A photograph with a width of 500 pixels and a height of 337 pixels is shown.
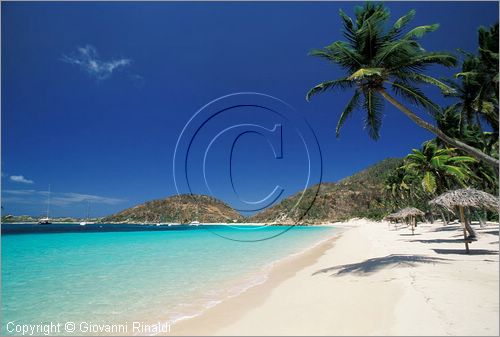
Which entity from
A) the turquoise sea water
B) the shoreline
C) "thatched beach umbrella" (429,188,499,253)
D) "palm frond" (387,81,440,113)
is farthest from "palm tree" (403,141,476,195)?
the shoreline

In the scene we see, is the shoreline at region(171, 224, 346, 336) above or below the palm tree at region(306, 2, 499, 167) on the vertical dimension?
below

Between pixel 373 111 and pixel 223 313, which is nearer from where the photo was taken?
pixel 223 313

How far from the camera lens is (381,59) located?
954 centimetres

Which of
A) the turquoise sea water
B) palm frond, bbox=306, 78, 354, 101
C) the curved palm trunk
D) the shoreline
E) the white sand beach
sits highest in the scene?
palm frond, bbox=306, 78, 354, 101

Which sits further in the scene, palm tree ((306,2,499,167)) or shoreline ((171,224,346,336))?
palm tree ((306,2,499,167))

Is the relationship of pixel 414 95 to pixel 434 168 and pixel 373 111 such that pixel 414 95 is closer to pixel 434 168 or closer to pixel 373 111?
pixel 373 111

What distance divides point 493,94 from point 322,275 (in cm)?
1357

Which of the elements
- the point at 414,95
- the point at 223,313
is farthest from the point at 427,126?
the point at 223,313

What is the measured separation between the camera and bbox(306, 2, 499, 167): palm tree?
9258 mm

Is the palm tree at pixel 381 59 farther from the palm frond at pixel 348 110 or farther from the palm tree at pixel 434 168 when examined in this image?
the palm tree at pixel 434 168

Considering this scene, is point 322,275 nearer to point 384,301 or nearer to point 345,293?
point 345,293

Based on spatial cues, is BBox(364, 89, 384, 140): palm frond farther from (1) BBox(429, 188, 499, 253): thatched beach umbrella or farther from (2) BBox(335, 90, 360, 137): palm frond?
(1) BBox(429, 188, 499, 253): thatched beach umbrella

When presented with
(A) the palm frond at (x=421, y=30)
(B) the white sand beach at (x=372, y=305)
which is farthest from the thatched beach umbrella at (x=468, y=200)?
(A) the palm frond at (x=421, y=30)

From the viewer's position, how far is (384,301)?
5.99 m
